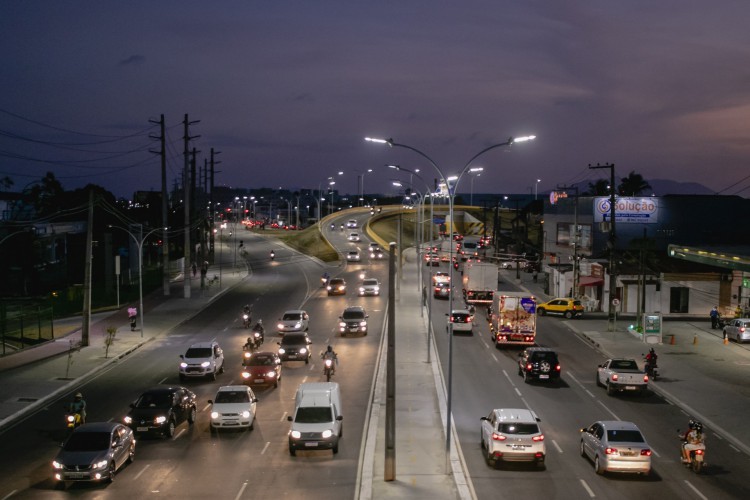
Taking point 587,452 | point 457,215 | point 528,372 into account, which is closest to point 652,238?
point 528,372

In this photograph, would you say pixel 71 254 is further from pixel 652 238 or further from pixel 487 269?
pixel 652 238

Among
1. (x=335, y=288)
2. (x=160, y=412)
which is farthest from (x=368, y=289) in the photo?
(x=160, y=412)

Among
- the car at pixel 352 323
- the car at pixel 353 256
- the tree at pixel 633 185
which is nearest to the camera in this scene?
the car at pixel 352 323

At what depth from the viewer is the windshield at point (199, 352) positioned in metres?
34.0

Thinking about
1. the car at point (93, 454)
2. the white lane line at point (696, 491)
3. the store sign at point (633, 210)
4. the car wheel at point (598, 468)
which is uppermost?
the store sign at point (633, 210)

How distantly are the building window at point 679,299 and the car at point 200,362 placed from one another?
39.2 m

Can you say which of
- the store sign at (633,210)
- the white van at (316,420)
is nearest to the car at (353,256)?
the store sign at (633,210)

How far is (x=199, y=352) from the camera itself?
34.1 m

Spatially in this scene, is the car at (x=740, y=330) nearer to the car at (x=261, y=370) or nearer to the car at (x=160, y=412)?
the car at (x=261, y=370)

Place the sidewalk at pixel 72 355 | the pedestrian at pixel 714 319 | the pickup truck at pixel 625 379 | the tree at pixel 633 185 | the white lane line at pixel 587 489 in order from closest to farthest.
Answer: the white lane line at pixel 587 489, the sidewalk at pixel 72 355, the pickup truck at pixel 625 379, the pedestrian at pixel 714 319, the tree at pixel 633 185

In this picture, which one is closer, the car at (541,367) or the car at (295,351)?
the car at (541,367)

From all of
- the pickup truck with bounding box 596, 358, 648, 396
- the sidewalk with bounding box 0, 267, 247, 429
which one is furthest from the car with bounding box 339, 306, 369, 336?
the pickup truck with bounding box 596, 358, 648, 396

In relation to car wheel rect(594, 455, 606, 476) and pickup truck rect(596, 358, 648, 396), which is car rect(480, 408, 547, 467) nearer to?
car wheel rect(594, 455, 606, 476)

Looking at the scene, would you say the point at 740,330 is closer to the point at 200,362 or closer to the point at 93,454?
the point at 200,362
